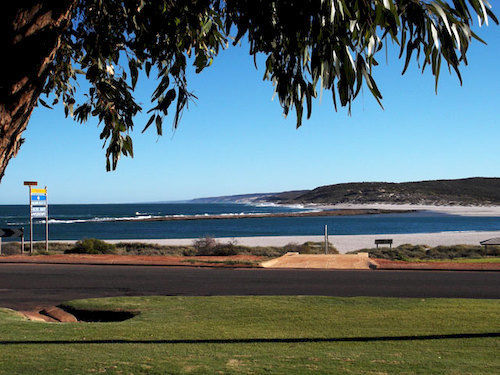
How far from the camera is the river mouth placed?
11070 mm

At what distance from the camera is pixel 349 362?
21.8 ft

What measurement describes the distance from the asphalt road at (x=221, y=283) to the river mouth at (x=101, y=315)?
1.70m

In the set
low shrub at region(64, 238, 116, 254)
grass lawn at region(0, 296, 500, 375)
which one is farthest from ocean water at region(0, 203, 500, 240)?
grass lawn at region(0, 296, 500, 375)

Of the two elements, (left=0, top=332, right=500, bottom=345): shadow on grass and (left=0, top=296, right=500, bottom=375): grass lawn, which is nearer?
(left=0, top=296, right=500, bottom=375): grass lawn

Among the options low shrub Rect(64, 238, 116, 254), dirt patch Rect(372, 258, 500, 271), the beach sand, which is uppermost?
dirt patch Rect(372, 258, 500, 271)

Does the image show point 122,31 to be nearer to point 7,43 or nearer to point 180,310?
point 7,43

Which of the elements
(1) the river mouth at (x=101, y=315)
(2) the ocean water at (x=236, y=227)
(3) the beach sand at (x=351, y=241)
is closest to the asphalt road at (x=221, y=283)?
(1) the river mouth at (x=101, y=315)

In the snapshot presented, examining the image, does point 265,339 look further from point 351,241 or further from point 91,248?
point 351,241

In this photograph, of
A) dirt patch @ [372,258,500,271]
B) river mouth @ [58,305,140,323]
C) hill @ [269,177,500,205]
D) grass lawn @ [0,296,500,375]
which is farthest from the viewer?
hill @ [269,177,500,205]

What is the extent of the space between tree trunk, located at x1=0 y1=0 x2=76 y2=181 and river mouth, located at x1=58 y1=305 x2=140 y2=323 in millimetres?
7925

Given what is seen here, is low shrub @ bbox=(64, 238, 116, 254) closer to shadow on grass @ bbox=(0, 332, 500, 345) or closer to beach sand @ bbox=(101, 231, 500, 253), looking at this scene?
beach sand @ bbox=(101, 231, 500, 253)

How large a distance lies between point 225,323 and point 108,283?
7.63 m

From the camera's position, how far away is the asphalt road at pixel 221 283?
551 inches

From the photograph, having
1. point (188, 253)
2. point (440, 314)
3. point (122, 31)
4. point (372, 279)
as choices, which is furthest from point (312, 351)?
point (188, 253)
